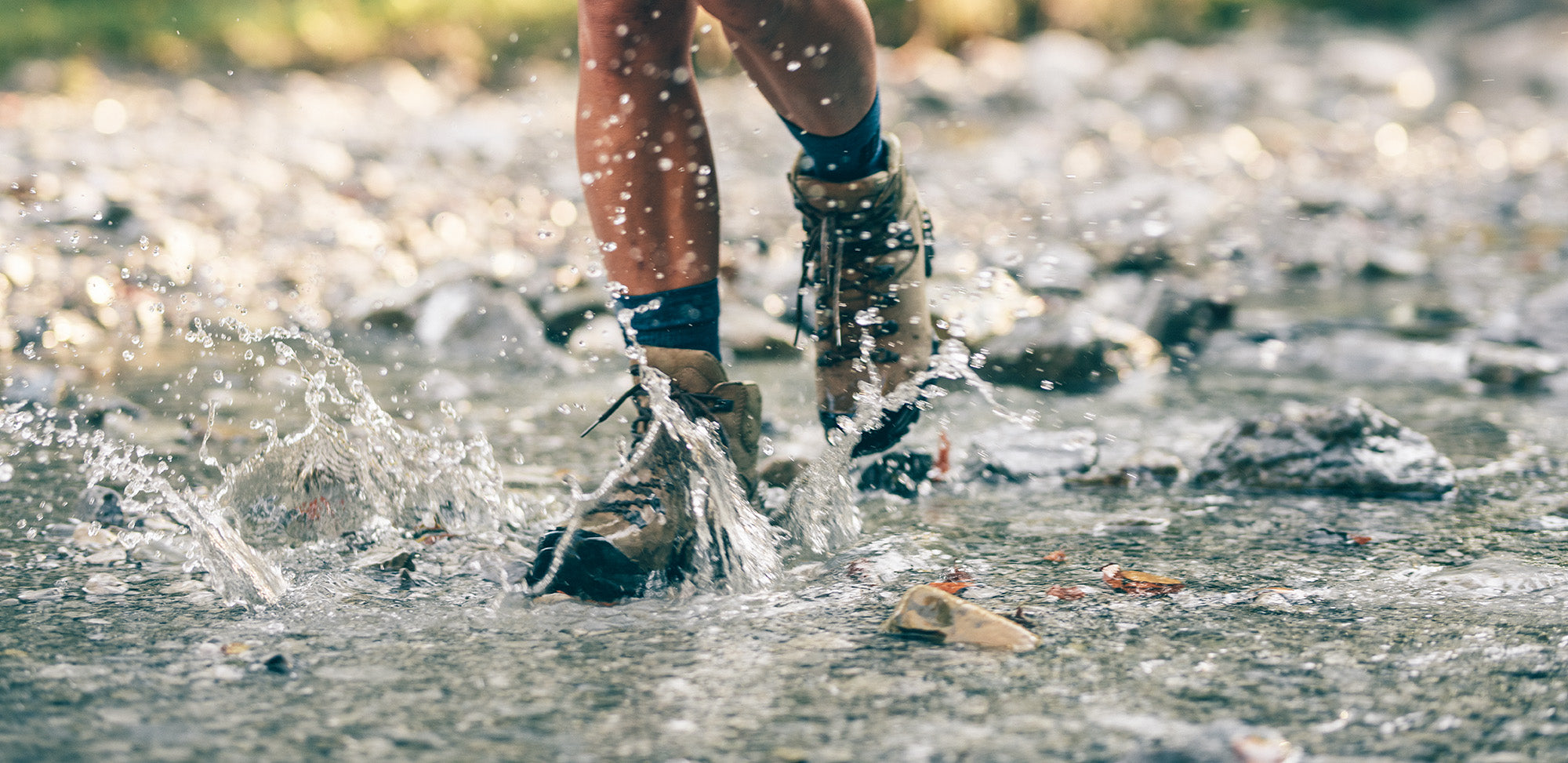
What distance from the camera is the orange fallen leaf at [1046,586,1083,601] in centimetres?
145

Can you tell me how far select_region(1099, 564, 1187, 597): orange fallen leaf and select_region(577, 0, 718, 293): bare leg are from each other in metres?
0.70

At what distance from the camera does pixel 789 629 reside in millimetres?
1357

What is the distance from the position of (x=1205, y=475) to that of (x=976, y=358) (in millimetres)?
439

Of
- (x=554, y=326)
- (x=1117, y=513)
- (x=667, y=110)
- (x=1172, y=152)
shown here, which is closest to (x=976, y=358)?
(x=1117, y=513)

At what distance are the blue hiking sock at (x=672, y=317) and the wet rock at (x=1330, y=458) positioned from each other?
34.8 inches

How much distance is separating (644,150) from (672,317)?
0.24 meters

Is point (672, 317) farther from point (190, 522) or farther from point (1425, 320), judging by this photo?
point (1425, 320)

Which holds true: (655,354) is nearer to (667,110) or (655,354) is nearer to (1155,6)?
(667,110)

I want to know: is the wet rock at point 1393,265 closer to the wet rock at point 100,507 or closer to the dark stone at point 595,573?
the dark stone at point 595,573

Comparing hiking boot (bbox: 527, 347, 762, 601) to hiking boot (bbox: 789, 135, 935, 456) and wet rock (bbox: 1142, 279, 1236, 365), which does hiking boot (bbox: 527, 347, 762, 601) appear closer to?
hiking boot (bbox: 789, 135, 935, 456)

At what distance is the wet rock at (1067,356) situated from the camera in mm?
2809

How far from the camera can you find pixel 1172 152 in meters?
8.59

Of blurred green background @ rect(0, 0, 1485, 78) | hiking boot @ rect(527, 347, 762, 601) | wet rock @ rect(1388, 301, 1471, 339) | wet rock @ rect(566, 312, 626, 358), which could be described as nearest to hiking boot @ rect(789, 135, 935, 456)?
hiking boot @ rect(527, 347, 762, 601)

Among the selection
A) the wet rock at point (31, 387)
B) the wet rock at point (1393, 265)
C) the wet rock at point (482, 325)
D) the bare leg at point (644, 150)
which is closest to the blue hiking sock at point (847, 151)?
the bare leg at point (644, 150)
